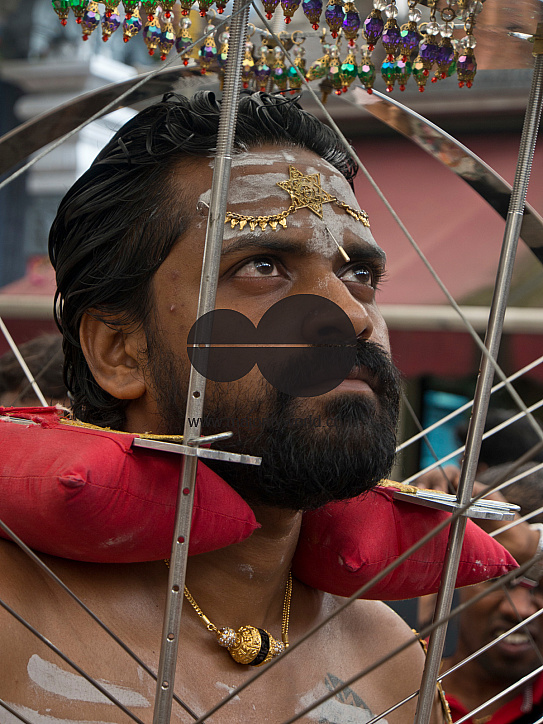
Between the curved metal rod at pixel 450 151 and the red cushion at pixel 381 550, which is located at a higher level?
the curved metal rod at pixel 450 151

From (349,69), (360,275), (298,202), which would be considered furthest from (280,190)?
(349,69)

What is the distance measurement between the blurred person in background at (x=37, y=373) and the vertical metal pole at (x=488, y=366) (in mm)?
1581

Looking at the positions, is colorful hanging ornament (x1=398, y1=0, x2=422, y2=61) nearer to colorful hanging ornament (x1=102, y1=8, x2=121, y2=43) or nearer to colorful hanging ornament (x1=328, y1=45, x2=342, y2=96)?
colorful hanging ornament (x1=328, y1=45, x2=342, y2=96)

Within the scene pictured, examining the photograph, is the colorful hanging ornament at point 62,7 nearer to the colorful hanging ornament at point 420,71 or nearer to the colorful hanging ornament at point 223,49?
the colorful hanging ornament at point 223,49

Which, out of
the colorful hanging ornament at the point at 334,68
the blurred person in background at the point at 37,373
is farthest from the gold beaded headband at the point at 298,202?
the blurred person in background at the point at 37,373

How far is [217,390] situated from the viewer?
117 centimetres

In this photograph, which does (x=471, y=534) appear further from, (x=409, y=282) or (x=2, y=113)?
(x=2, y=113)

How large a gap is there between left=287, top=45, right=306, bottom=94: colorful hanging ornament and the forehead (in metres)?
0.18

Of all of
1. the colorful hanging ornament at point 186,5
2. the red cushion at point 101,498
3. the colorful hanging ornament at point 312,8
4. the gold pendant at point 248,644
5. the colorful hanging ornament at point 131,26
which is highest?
the colorful hanging ornament at point 312,8

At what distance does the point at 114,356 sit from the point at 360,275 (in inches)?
16.2

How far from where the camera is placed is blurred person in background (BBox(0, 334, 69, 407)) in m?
2.46

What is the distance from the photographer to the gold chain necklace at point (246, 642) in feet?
4.09

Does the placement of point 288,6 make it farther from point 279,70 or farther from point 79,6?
point 279,70

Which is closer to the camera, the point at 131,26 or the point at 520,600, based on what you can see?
the point at 131,26
